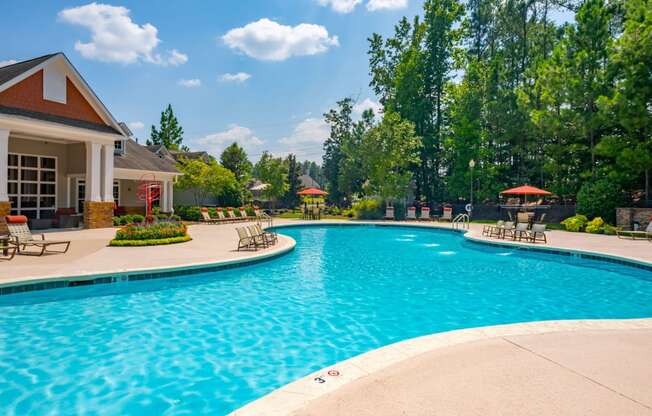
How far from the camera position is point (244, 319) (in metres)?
6.88

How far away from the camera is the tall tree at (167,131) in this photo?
7006cm

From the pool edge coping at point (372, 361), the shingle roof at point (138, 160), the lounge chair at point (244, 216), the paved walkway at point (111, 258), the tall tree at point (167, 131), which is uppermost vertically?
the tall tree at point (167, 131)

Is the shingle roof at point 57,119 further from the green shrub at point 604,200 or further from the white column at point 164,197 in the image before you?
the green shrub at point 604,200

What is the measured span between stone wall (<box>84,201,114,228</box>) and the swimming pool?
12437 mm

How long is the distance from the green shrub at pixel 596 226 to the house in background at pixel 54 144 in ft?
83.9

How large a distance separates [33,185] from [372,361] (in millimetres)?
23431

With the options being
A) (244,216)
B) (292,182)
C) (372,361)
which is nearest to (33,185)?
(244,216)

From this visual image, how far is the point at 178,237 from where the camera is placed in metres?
15.0

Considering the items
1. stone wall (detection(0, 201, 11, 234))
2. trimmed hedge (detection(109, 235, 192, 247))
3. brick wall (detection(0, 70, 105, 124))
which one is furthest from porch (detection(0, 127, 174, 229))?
trimmed hedge (detection(109, 235, 192, 247))

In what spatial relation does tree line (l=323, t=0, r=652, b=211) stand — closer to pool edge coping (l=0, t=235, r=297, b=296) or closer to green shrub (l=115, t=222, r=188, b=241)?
green shrub (l=115, t=222, r=188, b=241)

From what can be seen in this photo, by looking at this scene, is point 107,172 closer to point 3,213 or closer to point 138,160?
point 3,213

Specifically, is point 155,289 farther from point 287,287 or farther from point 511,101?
point 511,101

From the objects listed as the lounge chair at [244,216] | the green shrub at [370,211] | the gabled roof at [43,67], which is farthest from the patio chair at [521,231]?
the gabled roof at [43,67]

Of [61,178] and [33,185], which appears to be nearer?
[33,185]
